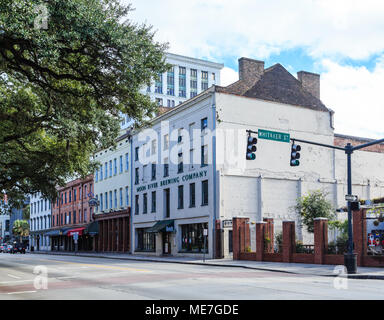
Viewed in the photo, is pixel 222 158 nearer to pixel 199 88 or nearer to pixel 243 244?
pixel 243 244

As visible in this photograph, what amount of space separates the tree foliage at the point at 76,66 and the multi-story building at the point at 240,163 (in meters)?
16.6

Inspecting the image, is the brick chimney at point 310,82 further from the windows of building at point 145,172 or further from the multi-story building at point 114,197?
the multi-story building at point 114,197

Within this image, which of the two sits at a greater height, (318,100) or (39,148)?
(318,100)

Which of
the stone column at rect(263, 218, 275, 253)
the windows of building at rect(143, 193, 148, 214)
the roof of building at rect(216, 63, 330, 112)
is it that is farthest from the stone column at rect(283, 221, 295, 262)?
the windows of building at rect(143, 193, 148, 214)

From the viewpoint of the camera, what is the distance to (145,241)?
52969mm

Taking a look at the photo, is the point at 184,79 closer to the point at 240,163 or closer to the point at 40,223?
the point at 40,223

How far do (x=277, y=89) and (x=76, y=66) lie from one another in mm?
30003

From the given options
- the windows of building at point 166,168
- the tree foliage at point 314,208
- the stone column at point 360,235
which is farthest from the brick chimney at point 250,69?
the stone column at point 360,235

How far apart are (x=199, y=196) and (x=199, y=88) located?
65.9m

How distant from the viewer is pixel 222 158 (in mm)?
40562

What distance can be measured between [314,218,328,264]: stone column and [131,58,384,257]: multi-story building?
11.5m

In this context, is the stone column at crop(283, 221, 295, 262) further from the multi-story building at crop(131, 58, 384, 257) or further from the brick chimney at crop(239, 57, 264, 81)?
the brick chimney at crop(239, 57, 264, 81)
